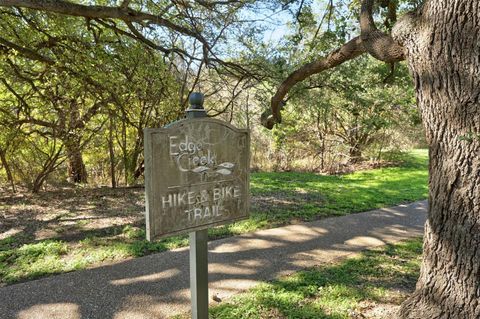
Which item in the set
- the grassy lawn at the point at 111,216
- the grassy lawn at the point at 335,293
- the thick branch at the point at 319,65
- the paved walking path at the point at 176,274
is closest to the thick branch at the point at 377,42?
the thick branch at the point at 319,65

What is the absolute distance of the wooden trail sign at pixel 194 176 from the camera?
6.13 ft

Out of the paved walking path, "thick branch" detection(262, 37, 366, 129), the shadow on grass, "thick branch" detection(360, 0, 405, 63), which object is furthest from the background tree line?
the shadow on grass

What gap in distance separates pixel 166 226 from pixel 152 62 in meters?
5.63

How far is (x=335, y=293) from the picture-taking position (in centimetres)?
311

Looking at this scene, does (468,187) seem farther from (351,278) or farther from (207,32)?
(207,32)

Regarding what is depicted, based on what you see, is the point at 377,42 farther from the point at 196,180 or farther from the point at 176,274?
the point at 176,274

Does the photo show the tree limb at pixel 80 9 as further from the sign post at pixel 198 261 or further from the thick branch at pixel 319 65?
the sign post at pixel 198 261

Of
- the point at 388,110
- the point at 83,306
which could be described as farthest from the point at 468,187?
the point at 388,110

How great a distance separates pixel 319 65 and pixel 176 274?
2840 millimetres

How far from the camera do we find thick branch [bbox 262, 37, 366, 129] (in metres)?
3.46

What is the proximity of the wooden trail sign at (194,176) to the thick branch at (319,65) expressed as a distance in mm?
1845

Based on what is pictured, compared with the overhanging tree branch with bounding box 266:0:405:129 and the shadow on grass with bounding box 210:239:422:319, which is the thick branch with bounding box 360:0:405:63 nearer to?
the overhanging tree branch with bounding box 266:0:405:129

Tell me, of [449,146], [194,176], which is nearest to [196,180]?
[194,176]

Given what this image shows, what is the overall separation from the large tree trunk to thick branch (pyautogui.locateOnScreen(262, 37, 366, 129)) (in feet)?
2.95
